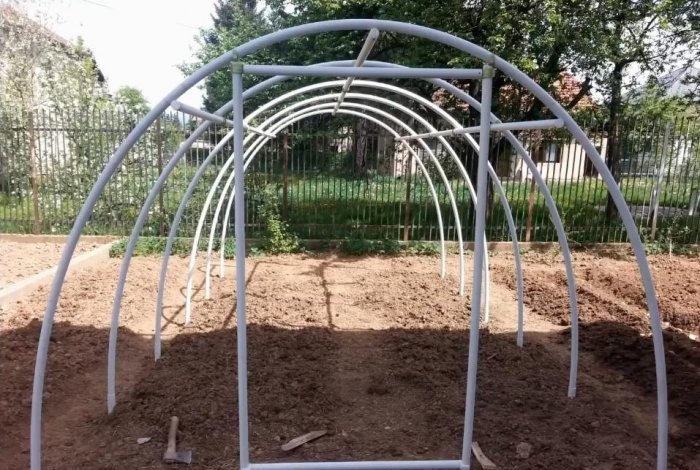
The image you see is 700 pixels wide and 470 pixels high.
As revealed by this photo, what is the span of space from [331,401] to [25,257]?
679 cm

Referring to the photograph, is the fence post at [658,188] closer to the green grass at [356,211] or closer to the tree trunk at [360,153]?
the green grass at [356,211]

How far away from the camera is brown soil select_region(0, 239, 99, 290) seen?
7042 millimetres

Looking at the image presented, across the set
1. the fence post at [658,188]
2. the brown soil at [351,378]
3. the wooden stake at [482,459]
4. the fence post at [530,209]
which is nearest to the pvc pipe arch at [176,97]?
the wooden stake at [482,459]

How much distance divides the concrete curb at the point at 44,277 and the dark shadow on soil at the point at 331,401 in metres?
1.12

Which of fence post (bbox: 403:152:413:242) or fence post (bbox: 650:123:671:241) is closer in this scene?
fence post (bbox: 403:152:413:242)

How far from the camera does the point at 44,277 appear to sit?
6.69m

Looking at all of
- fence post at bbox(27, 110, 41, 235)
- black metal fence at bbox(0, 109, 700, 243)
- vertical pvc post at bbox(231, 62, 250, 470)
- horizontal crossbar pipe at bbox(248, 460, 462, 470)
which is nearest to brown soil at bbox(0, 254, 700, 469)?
horizontal crossbar pipe at bbox(248, 460, 462, 470)

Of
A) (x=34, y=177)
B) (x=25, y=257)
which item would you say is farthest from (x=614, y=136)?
(x=34, y=177)

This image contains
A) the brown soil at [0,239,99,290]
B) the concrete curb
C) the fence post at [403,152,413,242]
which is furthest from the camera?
the fence post at [403,152,413,242]

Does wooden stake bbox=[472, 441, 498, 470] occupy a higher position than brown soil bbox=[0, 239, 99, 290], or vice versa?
brown soil bbox=[0, 239, 99, 290]

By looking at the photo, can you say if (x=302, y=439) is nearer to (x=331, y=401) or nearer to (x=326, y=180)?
(x=331, y=401)

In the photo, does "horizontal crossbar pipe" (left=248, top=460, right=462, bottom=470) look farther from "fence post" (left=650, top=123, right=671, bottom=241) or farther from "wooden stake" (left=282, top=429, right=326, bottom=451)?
"fence post" (left=650, top=123, right=671, bottom=241)

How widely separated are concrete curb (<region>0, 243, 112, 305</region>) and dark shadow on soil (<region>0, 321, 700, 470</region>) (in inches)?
44.2

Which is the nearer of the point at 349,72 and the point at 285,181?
the point at 349,72
